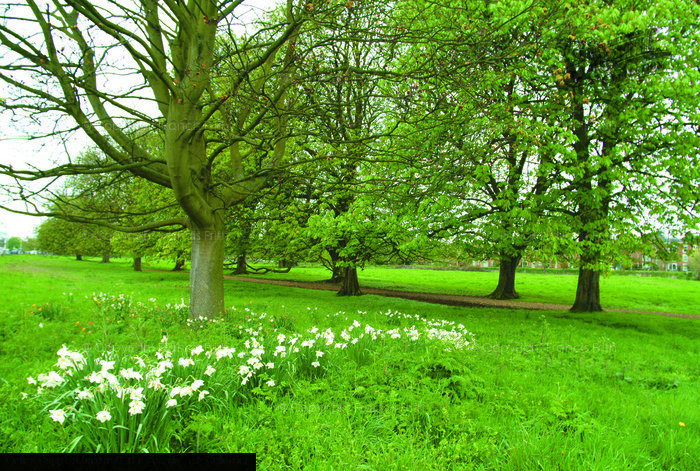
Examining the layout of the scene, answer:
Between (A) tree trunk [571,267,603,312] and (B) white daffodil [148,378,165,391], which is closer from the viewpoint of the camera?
(B) white daffodil [148,378,165,391]

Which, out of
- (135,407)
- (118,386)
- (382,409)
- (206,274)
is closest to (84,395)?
(118,386)

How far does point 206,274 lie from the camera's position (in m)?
8.41

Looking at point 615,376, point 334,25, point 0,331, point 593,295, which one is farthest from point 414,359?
point 593,295

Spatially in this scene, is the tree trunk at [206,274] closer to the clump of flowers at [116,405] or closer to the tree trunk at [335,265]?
the clump of flowers at [116,405]

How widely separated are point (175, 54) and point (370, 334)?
719 centimetres

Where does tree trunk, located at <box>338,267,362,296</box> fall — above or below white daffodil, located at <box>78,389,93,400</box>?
below

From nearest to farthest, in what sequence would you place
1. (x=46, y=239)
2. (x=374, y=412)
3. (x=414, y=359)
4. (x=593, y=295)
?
1. (x=374, y=412)
2. (x=414, y=359)
3. (x=593, y=295)
4. (x=46, y=239)

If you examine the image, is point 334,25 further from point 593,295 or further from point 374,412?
point 593,295

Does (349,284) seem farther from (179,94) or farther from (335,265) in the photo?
(179,94)

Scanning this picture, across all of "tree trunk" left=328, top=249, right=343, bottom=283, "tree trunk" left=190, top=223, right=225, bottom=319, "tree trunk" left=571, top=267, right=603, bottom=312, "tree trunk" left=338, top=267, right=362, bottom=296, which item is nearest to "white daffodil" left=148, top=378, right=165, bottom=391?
"tree trunk" left=190, top=223, right=225, bottom=319

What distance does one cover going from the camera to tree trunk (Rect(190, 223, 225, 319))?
8.27 m

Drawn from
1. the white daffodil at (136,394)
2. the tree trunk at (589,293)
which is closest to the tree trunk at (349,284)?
the tree trunk at (589,293)

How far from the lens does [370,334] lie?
5.77 meters

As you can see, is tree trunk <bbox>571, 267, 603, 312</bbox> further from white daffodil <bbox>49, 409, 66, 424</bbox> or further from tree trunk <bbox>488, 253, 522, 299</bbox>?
white daffodil <bbox>49, 409, 66, 424</bbox>
